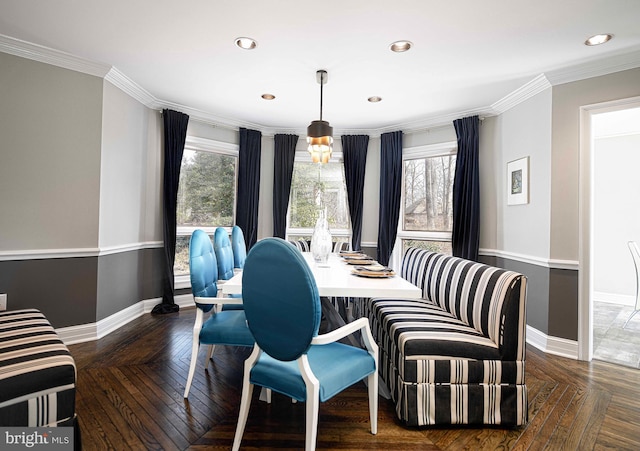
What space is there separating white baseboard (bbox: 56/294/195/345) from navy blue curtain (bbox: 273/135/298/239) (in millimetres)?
1900

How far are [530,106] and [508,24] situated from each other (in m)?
1.39

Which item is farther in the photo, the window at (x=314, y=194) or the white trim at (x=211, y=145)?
the window at (x=314, y=194)

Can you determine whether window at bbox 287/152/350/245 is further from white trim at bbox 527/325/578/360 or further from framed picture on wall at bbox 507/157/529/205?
white trim at bbox 527/325/578/360

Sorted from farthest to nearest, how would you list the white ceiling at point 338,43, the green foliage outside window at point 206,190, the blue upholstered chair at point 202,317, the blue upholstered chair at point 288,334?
the green foliage outside window at point 206,190 < the white ceiling at point 338,43 < the blue upholstered chair at point 202,317 < the blue upholstered chair at point 288,334

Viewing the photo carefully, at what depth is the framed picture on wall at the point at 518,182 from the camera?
3.45m

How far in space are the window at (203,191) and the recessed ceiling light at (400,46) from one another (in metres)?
2.81

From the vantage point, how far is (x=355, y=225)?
496 cm

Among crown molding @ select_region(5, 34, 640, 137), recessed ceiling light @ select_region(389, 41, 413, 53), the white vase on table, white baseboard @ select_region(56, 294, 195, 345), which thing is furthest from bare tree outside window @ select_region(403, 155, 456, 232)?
white baseboard @ select_region(56, 294, 195, 345)

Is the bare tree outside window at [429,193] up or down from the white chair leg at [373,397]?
up

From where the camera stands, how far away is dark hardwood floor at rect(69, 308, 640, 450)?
5.58 feet

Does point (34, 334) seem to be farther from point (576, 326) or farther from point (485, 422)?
point (576, 326)

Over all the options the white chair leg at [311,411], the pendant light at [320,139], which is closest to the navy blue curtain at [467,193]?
the pendant light at [320,139]

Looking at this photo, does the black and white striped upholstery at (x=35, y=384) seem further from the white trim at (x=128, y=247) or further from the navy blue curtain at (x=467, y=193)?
the navy blue curtain at (x=467, y=193)

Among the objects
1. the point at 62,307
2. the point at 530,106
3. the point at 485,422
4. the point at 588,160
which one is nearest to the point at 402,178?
the point at 530,106
